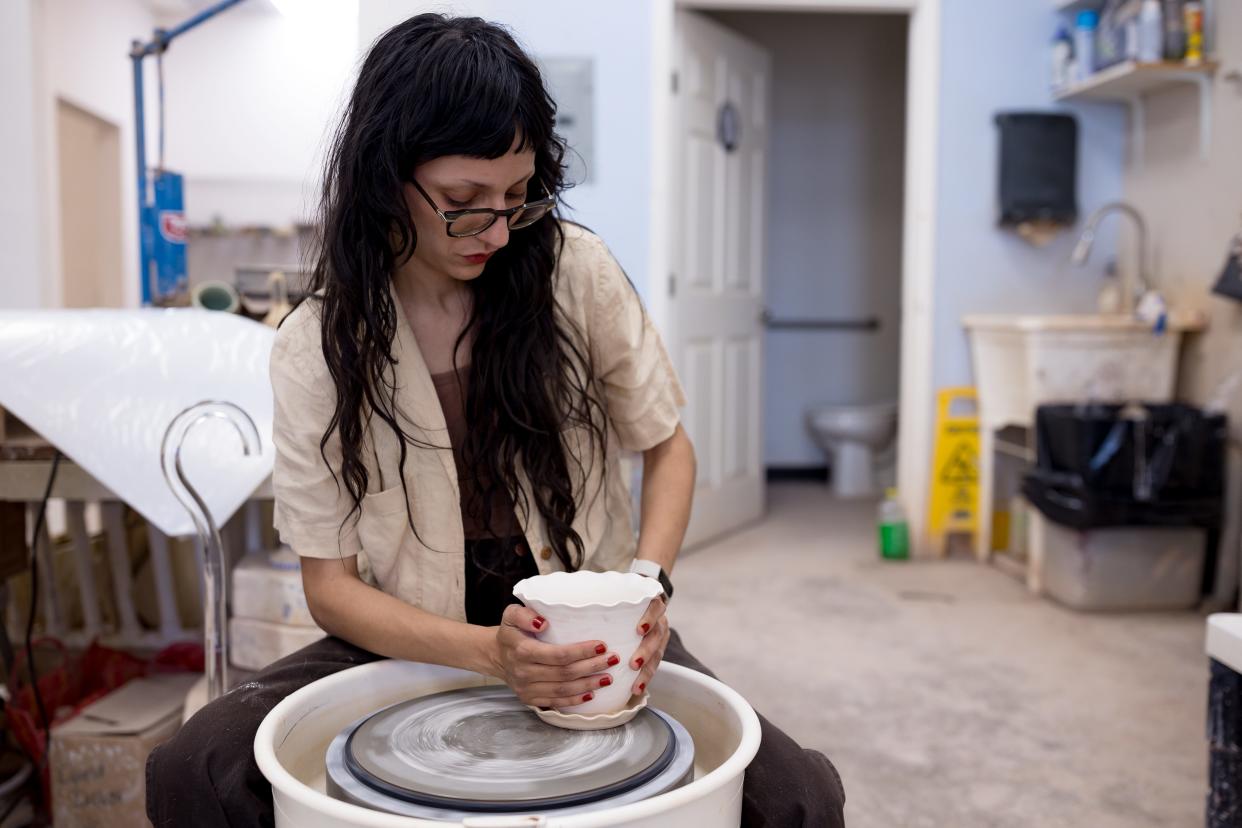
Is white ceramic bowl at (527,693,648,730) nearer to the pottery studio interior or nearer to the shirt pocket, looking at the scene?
the pottery studio interior

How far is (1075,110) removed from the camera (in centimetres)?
388

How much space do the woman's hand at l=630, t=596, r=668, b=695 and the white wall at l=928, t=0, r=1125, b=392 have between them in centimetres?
316

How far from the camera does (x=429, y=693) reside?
43.6 inches

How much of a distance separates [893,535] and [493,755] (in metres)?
3.15

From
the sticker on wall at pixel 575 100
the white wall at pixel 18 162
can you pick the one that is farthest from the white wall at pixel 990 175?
the white wall at pixel 18 162

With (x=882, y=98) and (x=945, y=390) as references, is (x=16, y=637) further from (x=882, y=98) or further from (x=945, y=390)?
(x=882, y=98)

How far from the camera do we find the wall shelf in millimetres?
3291

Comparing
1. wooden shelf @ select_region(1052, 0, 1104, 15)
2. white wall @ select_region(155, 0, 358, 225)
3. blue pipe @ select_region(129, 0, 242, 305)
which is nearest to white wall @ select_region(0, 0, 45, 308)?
white wall @ select_region(155, 0, 358, 225)

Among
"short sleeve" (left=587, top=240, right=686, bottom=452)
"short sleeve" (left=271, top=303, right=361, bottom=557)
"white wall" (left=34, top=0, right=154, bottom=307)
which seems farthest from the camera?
"white wall" (left=34, top=0, right=154, bottom=307)

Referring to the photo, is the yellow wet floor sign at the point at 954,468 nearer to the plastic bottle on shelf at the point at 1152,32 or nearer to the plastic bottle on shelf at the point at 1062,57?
the plastic bottle on shelf at the point at 1062,57

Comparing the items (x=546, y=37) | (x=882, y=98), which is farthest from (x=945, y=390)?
(x=546, y=37)

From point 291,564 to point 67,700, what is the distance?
2.21 ft

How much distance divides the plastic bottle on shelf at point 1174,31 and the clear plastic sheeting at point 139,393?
9.44 feet

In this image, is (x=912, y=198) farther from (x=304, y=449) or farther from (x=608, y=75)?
(x=304, y=449)
